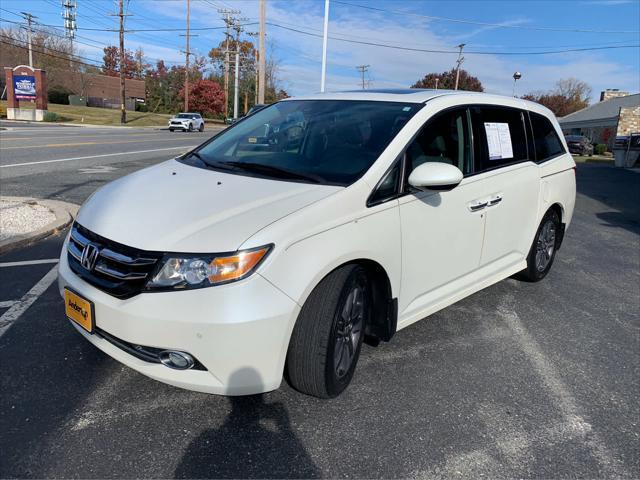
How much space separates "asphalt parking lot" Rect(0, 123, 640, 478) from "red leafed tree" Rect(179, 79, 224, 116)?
66.8m

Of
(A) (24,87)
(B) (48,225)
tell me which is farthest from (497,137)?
(A) (24,87)

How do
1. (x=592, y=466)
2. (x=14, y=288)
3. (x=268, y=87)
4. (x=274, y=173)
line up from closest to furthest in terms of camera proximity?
(x=592, y=466) → (x=274, y=173) → (x=14, y=288) → (x=268, y=87)

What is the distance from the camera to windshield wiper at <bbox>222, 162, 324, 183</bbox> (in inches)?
119

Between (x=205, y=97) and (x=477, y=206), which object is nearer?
(x=477, y=206)

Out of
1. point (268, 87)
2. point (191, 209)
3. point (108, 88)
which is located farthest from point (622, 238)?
point (108, 88)

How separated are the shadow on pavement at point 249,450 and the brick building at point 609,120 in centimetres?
4165

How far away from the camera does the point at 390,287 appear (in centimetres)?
301

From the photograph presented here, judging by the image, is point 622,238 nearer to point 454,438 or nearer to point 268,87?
point 454,438

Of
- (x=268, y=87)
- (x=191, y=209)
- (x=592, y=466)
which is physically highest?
(x=268, y=87)

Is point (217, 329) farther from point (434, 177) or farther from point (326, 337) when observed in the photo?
point (434, 177)

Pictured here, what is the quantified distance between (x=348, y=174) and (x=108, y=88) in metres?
84.4

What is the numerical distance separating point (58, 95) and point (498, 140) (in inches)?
2719

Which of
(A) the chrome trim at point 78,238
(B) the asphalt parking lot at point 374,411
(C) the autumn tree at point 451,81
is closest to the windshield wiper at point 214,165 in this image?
(A) the chrome trim at point 78,238

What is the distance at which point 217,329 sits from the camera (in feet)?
7.48
